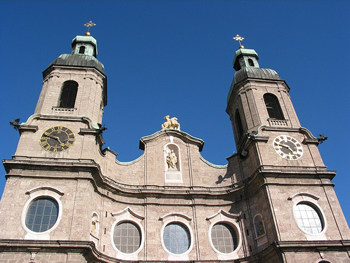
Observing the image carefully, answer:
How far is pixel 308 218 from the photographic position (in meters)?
17.4

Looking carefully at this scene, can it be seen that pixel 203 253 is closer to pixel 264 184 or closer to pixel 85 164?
pixel 264 184

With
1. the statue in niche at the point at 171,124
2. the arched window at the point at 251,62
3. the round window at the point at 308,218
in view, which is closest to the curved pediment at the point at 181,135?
the statue in niche at the point at 171,124

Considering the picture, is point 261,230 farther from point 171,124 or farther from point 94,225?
point 171,124

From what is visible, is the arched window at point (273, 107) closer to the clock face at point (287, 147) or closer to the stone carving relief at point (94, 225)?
the clock face at point (287, 147)

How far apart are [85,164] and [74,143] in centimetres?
196

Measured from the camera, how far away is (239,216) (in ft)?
62.0

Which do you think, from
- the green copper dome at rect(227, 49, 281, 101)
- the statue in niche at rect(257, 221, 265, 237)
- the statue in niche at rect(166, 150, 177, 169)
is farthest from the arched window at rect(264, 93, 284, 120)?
the statue in niche at rect(257, 221, 265, 237)

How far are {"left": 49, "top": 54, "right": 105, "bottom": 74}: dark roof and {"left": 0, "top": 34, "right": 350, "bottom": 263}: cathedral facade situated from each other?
8cm

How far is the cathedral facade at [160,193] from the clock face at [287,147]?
6cm

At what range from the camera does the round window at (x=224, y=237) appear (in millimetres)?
17969

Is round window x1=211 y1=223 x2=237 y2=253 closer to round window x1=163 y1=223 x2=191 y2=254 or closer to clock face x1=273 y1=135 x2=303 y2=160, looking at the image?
round window x1=163 y1=223 x2=191 y2=254

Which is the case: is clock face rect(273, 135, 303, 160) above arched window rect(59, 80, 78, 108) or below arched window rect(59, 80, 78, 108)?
below

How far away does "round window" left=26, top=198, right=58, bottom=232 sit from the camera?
1524cm

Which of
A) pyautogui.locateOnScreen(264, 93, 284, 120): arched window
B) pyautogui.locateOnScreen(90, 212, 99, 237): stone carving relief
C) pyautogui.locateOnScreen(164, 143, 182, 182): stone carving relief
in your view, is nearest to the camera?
pyautogui.locateOnScreen(90, 212, 99, 237): stone carving relief
